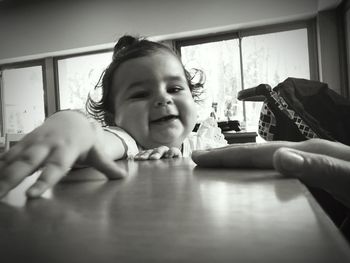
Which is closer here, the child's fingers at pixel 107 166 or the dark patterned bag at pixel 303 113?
the child's fingers at pixel 107 166

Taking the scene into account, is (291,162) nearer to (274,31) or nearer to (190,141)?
(190,141)

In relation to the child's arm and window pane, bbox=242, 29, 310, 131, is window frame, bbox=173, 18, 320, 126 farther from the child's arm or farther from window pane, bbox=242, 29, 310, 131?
the child's arm

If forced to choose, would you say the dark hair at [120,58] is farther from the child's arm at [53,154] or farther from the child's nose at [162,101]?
the child's arm at [53,154]

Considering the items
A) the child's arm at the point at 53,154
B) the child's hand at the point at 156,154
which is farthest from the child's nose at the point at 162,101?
the child's arm at the point at 53,154

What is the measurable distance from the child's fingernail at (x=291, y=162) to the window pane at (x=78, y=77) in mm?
5090

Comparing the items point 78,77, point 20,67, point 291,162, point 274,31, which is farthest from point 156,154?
point 20,67

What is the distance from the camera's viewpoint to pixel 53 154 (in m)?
0.29

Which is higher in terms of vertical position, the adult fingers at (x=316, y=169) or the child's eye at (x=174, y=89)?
the child's eye at (x=174, y=89)

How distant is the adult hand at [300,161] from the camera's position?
0.82 feet

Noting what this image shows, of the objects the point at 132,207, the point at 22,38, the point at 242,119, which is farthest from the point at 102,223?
the point at 22,38

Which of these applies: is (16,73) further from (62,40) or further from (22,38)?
(62,40)

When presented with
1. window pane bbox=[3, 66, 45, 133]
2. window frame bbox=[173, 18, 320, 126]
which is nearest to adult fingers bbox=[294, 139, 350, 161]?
window frame bbox=[173, 18, 320, 126]

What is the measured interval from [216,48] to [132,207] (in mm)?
4445

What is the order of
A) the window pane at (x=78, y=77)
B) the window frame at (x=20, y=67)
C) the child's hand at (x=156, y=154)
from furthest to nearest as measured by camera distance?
the window frame at (x=20, y=67)
the window pane at (x=78, y=77)
the child's hand at (x=156, y=154)
